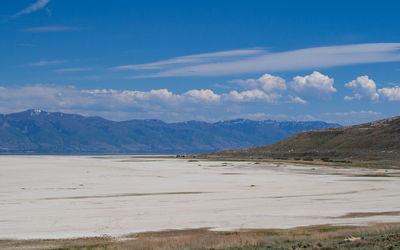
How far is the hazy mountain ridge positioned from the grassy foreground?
108 meters

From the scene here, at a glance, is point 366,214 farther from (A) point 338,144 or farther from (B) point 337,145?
(A) point 338,144

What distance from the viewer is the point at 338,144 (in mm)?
164500

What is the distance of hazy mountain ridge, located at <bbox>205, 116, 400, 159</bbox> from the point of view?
142 meters

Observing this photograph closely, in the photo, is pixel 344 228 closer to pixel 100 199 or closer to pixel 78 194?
pixel 100 199

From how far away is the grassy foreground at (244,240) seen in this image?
73.7ft

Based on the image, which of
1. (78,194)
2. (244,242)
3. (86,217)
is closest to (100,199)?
(78,194)

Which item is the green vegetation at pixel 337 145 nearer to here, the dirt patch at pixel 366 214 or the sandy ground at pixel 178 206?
the sandy ground at pixel 178 206

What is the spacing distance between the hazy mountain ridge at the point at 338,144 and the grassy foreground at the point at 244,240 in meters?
108

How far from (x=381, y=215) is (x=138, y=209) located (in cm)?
1675

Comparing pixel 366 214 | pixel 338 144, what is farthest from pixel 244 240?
pixel 338 144

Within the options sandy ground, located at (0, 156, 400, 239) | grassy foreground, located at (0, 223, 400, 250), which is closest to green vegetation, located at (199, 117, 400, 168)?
sandy ground, located at (0, 156, 400, 239)

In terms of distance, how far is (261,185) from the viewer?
56500 mm

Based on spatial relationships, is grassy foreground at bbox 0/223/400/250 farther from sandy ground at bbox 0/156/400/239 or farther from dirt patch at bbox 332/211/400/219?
dirt patch at bbox 332/211/400/219

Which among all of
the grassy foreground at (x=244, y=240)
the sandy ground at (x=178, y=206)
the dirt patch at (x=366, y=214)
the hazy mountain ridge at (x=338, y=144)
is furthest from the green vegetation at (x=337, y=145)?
the grassy foreground at (x=244, y=240)
